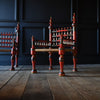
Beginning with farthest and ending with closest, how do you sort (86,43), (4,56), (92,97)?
1. (86,43)
2. (4,56)
3. (92,97)

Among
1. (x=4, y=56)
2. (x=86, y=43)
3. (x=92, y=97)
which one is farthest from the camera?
(x=86, y=43)

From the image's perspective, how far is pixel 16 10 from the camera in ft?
11.5

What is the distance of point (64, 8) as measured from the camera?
144 inches

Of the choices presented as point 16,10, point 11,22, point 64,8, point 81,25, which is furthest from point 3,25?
point 81,25

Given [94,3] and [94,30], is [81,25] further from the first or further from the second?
[94,3]

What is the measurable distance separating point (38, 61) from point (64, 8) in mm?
1528

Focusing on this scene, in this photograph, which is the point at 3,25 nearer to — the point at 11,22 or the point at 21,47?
the point at 11,22

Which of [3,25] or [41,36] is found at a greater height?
[3,25]

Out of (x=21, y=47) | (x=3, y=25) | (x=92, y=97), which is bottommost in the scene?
(x=92, y=97)

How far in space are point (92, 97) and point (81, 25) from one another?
9.64 feet

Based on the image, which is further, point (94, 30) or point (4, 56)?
point (94, 30)

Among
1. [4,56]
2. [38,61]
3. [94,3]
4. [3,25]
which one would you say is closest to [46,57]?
[38,61]

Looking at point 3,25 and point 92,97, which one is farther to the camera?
point 3,25

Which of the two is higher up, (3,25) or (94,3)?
(94,3)
